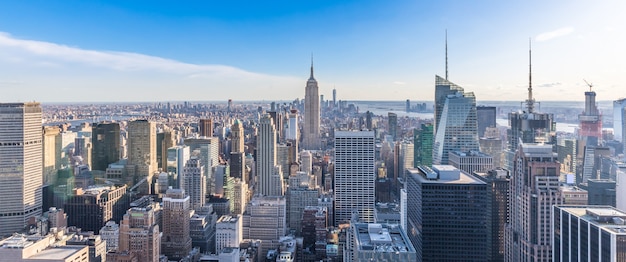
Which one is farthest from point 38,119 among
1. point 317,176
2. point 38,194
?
point 317,176

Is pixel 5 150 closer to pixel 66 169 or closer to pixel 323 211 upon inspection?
pixel 66 169

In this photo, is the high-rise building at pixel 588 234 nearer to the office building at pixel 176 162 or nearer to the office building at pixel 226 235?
the office building at pixel 226 235

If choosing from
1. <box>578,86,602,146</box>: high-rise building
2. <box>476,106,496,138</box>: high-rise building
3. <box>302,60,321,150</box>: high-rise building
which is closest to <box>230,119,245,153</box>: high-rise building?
<box>302,60,321,150</box>: high-rise building

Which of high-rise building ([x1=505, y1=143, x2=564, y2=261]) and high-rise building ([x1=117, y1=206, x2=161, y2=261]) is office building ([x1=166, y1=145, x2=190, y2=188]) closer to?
high-rise building ([x1=117, y1=206, x2=161, y2=261])

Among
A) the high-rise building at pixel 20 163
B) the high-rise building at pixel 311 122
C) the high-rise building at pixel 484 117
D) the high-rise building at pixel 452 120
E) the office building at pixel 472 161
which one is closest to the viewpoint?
the high-rise building at pixel 20 163

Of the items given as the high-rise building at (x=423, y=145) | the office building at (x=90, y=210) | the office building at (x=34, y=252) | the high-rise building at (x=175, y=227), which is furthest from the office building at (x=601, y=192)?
the office building at (x=90, y=210)

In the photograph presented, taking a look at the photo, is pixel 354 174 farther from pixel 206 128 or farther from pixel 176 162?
pixel 206 128
